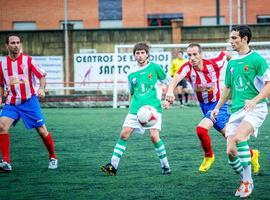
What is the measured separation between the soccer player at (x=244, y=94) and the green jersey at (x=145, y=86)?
1865mm

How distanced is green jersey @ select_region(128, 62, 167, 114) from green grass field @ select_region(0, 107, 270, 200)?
87 cm

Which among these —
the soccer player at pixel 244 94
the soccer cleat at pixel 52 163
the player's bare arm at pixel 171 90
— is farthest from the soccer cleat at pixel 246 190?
the soccer cleat at pixel 52 163

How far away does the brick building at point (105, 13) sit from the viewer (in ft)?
132

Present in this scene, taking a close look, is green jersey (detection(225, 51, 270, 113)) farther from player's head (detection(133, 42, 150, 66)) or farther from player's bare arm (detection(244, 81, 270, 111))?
player's head (detection(133, 42, 150, 66))

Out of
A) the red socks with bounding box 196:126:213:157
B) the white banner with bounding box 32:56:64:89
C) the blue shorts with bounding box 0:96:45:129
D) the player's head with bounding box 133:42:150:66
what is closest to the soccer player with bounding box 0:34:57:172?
the blue shorts with bounding box 0:96:45:129

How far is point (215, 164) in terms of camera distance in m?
10.5

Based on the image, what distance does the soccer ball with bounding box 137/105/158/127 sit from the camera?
9469mm

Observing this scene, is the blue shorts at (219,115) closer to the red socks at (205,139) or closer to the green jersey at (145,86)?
the red socks at (205,139)

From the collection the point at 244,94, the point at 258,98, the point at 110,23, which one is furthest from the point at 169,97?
the point at 110,23

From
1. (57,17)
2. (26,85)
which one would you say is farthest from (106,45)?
(26,85)

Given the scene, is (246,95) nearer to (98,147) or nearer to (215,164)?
(215,164)

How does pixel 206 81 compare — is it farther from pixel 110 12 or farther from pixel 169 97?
pixel 110 12

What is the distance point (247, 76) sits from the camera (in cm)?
783

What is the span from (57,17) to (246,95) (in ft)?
108
